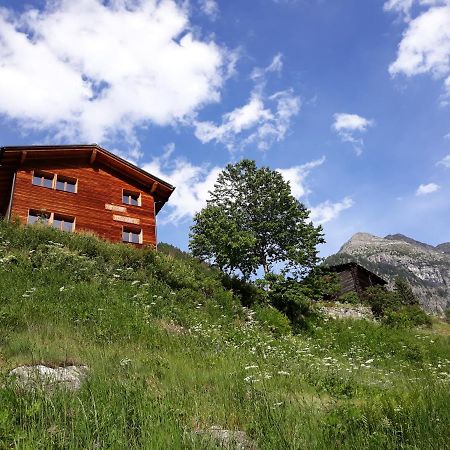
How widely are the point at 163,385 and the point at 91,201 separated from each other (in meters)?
22.9

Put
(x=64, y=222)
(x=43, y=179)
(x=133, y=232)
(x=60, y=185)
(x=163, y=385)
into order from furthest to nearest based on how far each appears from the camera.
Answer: (x=133, y=232) < (x=60, y=185) < (x=43, y=179) < (x=64, y=222) < (x=163, y=385)

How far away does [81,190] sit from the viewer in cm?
2766

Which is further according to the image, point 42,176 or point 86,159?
point 86,159

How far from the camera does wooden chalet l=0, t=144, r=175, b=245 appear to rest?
25.6 metres

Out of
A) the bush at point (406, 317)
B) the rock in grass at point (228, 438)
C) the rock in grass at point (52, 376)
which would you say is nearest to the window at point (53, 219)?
the rock in grass at point (52, 376)

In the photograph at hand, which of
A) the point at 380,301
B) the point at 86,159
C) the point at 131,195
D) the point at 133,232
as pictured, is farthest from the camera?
the point at 380,301

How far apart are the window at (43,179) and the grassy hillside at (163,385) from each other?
9976 millimetres

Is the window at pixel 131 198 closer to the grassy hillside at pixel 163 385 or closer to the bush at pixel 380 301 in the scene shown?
the grassy hillside at pixel 163 385

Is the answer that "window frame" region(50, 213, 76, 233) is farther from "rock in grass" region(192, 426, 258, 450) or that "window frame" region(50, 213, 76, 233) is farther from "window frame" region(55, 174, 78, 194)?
"rock in grass" region(192, 426, 258, 450)

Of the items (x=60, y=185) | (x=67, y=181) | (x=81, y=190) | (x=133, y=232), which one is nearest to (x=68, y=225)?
(x=81, y=190)

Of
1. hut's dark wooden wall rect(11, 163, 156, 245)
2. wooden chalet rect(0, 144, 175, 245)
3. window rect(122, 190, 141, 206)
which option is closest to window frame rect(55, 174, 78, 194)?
wooden chalet rect(0, 144, 175, 245)

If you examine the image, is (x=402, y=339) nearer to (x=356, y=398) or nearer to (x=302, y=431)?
(x=356, y=398)

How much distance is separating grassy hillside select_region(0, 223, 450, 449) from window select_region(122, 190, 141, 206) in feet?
40.4

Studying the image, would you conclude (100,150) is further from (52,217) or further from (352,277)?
(352,277)
